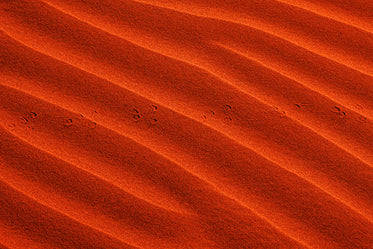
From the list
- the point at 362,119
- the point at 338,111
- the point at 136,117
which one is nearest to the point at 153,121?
the point at 136,117

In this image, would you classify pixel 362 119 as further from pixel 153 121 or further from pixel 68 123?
pixel 68 123

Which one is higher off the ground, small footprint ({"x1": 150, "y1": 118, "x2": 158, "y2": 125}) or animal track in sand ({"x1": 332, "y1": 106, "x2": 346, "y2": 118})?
animal track in sand ({"x1": 332, "y1": 106, "x2": 346, "y2": 118})

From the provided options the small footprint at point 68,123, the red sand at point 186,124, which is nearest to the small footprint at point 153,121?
the red sand at point 186,124

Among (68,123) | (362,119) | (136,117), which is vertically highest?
(362,119)

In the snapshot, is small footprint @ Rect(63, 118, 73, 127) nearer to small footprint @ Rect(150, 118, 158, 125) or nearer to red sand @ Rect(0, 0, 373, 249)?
red sand @ Rect(0, 0, 373, 249)

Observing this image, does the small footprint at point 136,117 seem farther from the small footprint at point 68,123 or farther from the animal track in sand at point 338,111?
the animal track in sand at point 338,111

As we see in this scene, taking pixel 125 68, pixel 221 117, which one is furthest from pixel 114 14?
pixel 221 117

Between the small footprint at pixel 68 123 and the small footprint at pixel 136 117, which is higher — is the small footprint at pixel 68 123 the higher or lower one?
the lower one

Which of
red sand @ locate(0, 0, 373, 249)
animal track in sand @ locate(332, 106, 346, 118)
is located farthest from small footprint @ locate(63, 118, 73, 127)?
animal track in sand @ locate(332, 106, 346, 118)
